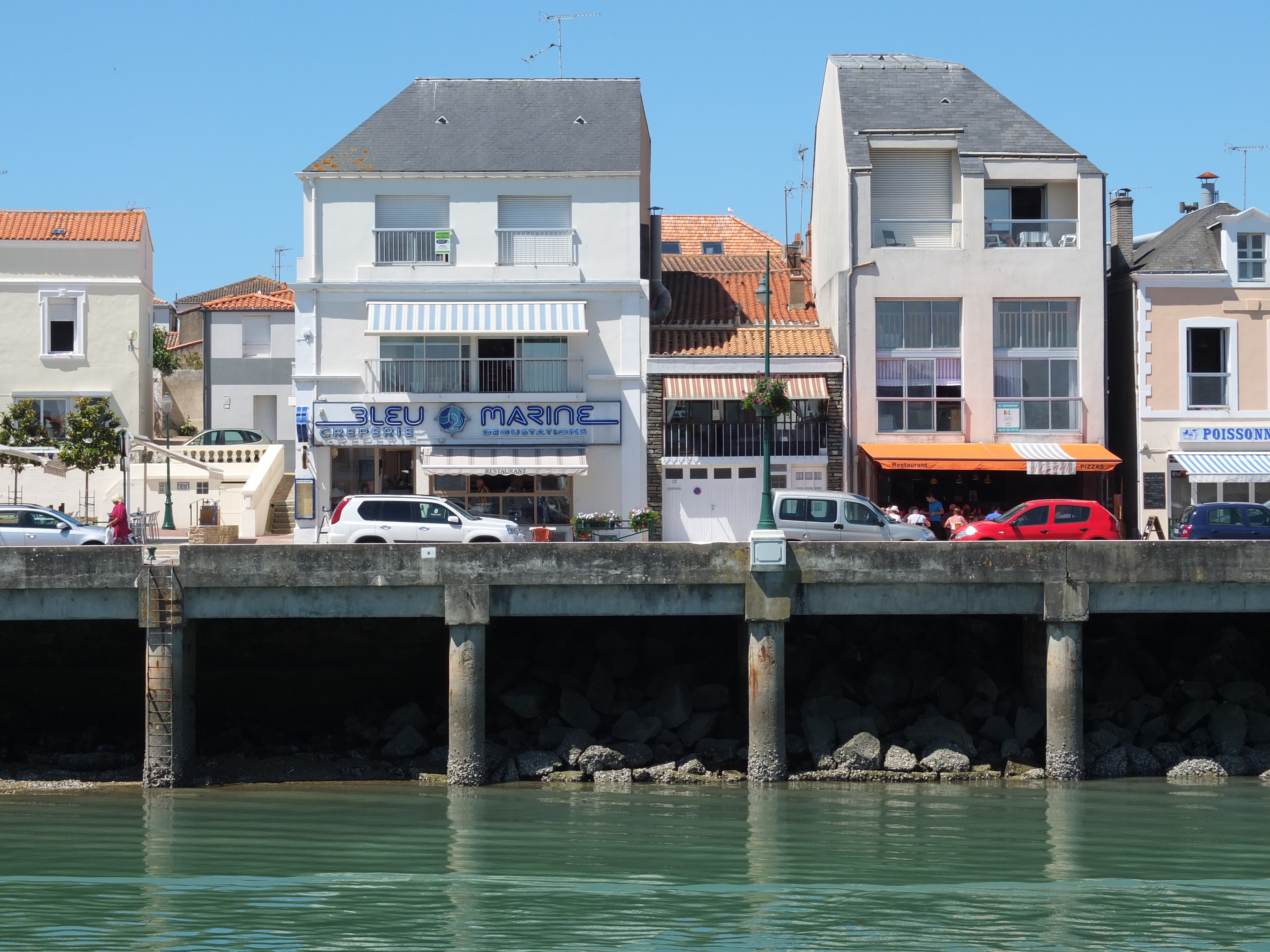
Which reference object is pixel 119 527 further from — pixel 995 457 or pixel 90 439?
pixel 995 457

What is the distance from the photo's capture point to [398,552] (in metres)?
23.0

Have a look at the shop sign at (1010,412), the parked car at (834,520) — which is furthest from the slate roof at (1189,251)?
the parked car at (834,520)

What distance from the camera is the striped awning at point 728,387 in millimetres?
34875

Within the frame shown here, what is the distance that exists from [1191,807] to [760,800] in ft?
20.3

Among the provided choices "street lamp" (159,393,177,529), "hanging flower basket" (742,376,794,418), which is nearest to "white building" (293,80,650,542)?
"street lamp" (159,393,177,529)

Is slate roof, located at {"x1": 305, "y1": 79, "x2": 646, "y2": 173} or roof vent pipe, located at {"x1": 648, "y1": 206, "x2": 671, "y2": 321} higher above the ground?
slate roof, located at {"x1": 305, "y1": 79, "x2": 646, "y2": 173}

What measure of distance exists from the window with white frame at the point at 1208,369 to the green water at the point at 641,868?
1427cm

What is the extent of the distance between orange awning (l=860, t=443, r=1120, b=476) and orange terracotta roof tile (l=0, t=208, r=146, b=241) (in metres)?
22.1

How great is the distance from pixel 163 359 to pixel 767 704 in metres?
36.3

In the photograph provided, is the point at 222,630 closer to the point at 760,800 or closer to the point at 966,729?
the point at 760,800

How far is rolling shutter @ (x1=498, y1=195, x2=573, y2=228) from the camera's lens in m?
35.8

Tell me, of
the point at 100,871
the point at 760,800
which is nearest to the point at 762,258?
the point at 760,800

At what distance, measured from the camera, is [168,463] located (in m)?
34.5

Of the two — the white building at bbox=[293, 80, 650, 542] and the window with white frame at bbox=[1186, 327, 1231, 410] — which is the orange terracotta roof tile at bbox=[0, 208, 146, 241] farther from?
the window with white frame at bbox=[1186, 327, 1231, 410]
